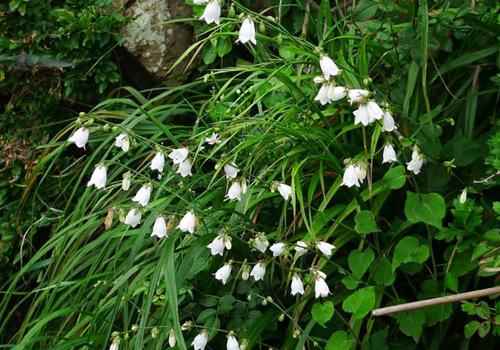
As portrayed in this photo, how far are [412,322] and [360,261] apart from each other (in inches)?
8.8

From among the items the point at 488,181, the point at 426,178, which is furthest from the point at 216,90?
the point at 488,181

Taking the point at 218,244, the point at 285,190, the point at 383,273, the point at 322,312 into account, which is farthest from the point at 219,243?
the point at 383,273

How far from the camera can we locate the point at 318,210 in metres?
2.57

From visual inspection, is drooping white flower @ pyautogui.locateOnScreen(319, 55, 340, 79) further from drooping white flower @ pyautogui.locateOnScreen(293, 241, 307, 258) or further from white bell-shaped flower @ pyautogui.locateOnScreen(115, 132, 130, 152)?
white bell-shaped flower @ pyautogui.locateOnScreen(115, 132, 130, 152)

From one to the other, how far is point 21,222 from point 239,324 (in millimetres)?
1485

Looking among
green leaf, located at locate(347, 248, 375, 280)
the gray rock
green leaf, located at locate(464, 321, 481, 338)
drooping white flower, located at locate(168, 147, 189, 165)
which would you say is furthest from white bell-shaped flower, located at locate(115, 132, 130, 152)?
the gray rock

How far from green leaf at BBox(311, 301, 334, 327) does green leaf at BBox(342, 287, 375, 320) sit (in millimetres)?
43

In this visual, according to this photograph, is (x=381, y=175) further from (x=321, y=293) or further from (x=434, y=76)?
(x=321, y=293)

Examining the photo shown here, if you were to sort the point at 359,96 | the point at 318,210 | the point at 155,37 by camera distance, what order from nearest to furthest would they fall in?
the point at 359,96 → the point at 318,210 → the point at 155,37

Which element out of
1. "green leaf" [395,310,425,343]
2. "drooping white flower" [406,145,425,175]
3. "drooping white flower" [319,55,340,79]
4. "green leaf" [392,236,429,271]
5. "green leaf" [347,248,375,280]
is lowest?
"green leaf" [395,310,425,343]

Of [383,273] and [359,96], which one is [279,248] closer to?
[383,273]

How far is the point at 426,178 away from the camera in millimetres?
2672

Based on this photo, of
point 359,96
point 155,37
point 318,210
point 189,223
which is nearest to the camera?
point 359,96

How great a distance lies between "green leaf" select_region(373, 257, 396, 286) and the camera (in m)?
2.42
